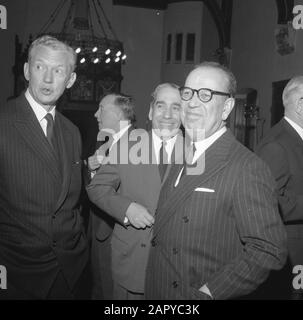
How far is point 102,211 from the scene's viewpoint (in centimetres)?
256

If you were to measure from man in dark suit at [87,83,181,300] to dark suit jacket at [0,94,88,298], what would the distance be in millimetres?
279

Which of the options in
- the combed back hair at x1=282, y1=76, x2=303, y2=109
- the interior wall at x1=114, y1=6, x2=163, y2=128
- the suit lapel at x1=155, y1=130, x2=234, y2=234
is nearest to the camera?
the suit lapel at x1=155, y1=130, x2=234, y2=234

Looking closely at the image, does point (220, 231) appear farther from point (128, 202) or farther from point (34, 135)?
point (34, 135)

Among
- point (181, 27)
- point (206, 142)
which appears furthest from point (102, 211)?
point (181, 27)

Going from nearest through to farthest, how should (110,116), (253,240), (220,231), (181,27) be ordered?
1. (253,240)
2. (220,231)
3. (110,116)
4. (181,27)

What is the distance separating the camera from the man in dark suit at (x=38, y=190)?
1755 mm

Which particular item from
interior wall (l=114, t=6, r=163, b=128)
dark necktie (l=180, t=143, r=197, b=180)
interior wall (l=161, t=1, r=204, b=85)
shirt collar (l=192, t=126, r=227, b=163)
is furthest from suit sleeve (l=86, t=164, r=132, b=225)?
interior wall (l=114, t=6, r=163, b=128)

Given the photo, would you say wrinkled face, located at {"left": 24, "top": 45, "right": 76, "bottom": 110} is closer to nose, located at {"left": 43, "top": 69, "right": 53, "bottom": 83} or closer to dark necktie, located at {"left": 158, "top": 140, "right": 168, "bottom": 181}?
nose, located at {"left": 43, "top": 69, "right": 53, "bottom": 83}

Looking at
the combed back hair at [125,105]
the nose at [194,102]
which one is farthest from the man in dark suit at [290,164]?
the combed back hair at [125,105]

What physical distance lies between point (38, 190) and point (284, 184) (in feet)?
4.85

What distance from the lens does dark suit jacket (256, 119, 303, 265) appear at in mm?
2261

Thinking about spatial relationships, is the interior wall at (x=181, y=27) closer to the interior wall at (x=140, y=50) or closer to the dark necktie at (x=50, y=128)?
the interior wall at (x=140, y=50)
